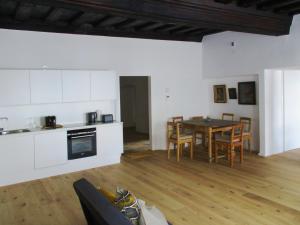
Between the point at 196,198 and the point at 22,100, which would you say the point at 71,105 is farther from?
the point at 196,198

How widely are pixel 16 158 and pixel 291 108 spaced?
19.7 ft

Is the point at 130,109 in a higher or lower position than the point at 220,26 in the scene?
lower

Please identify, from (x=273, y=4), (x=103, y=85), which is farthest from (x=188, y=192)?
(x=273, y=4)

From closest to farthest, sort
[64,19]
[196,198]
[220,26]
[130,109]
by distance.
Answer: [196,198], [220,26], [64,19], [130,109]

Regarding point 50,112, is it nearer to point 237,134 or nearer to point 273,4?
point 237,134

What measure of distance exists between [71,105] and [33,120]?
797mm

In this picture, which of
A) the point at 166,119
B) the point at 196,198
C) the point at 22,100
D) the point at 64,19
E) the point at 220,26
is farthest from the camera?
the point at 166,119

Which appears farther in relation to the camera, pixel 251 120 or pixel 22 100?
pixel 251 120

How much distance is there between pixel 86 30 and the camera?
5.83 meters

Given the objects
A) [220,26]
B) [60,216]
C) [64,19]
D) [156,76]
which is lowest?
[60,216]

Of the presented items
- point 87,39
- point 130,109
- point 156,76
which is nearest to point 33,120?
point 87,39

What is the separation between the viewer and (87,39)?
5.87 m

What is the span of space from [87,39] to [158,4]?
2.57m

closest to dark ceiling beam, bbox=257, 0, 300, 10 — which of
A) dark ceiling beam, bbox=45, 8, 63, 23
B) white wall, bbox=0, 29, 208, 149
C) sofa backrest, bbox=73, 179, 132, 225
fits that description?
white wall, bbox=0, 29, 208, 149
